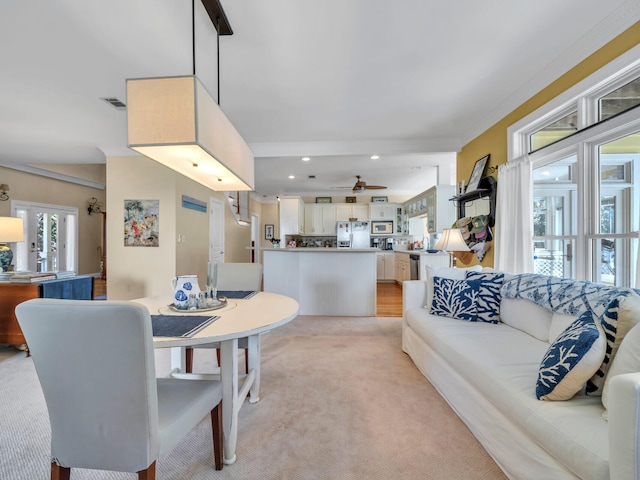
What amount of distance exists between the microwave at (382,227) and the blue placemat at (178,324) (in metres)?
7.05

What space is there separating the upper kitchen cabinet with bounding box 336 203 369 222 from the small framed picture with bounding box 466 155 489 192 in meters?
4.51

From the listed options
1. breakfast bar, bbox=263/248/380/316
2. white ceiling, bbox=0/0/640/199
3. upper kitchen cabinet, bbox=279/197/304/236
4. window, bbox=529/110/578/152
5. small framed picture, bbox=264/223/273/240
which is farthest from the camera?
small framed picture, bbox=264/223/273/240

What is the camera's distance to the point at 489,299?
2348 mm

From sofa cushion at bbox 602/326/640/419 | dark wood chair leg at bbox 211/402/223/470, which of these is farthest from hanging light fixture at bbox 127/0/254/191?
sofa cushion at bbox 602/326/640/419

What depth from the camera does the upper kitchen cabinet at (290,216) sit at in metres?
7.77

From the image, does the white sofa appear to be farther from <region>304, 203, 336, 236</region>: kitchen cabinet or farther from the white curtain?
<region>304, 203, 336, 236</region>: kitchen cabinet

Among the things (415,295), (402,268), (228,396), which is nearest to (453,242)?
(415,295)

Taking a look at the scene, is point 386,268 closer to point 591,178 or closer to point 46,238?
point 591,178

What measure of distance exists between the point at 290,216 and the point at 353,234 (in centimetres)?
176

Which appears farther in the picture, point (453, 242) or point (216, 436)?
point (453, 242)

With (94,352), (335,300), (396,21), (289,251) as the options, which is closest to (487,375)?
(94,352)

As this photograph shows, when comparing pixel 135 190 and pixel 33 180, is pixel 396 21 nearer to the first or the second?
pixel 135 190

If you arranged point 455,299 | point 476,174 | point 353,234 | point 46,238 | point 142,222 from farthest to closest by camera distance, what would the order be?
point 353,234 → point 46,238 → point 142,222 → point 476,174 → point 455,299

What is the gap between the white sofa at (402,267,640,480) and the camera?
34.6 inches
